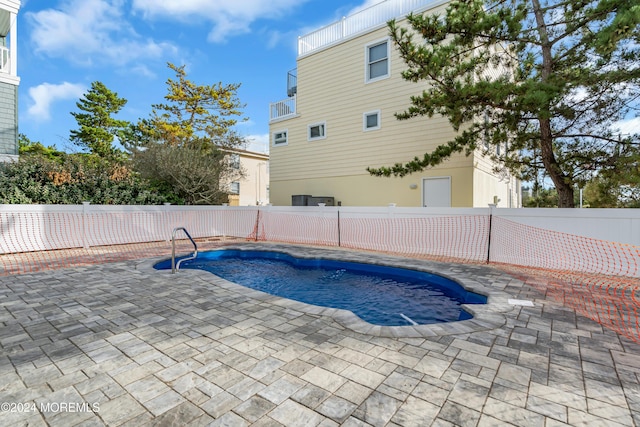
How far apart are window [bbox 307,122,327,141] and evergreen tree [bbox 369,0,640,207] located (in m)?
5.77

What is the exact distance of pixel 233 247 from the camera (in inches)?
358

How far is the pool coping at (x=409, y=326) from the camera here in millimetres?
3176

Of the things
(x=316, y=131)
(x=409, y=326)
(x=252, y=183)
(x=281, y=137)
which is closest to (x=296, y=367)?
(x=409, y=326)

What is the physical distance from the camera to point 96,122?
22.1 meters

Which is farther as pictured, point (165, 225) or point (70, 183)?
point (165, 225)

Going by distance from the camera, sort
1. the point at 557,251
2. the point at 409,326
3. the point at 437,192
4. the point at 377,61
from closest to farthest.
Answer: the point at 409,326
the point at 557,251
the point at 437,192
the point at 377,61

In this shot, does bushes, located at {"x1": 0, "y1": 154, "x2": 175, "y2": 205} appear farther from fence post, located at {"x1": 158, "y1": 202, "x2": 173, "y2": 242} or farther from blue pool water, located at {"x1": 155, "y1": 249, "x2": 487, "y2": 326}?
blue pool water, located at {"x1": 155, "y1": 249, "x2": 487, "y2": 326}

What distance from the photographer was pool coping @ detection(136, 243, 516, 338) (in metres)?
3.18

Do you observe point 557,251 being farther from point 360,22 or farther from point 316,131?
point 360,22

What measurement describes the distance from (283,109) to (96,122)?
1631 cm

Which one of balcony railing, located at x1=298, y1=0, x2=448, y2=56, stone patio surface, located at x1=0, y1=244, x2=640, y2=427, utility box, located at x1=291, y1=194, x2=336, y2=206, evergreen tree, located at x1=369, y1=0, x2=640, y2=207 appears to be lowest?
stone patio surface, located at x1=0, y1=244, x2=640, y2=427

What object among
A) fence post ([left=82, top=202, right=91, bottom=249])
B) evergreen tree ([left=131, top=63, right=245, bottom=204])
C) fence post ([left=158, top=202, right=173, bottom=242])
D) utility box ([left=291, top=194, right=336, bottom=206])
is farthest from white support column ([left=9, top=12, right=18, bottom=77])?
utility box ([left=291, top=194, right=336, bottom=206])

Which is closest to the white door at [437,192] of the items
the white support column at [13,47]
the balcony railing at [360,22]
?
the balcony railing at [360,22]

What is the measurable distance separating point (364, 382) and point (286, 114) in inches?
530
